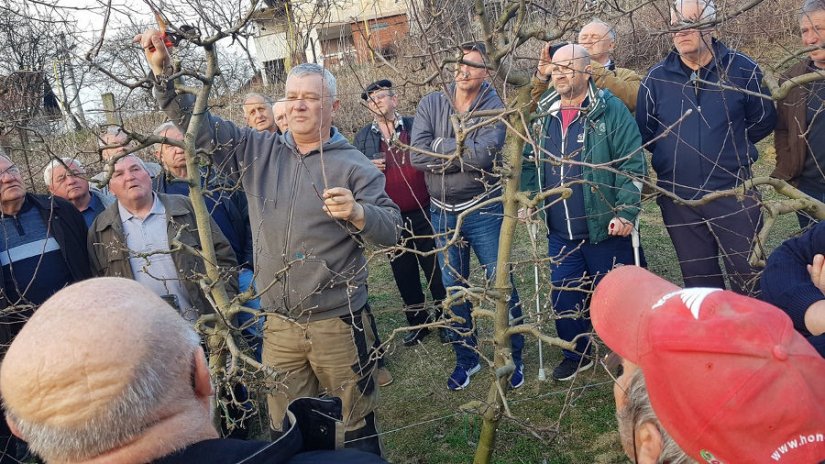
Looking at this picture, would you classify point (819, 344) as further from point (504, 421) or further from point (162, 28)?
point (504, 421)

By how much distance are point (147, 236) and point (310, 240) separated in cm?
128

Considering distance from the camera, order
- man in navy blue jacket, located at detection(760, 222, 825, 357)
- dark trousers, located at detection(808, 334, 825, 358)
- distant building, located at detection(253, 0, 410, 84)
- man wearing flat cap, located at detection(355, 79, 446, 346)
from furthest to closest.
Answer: man wearing flat cap, located at detection(355, 79, 446, 346) → distant building, located at detection(253, 0, 410, 84) → man in navy blue jacket, located at detection(760, 222, 825, 357) → dark trousers, located at detection(808, 334, 825, 358)

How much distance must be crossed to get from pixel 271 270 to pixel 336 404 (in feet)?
4.52

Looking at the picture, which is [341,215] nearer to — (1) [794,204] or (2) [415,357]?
(1) [794,204]

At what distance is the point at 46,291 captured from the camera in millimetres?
3621

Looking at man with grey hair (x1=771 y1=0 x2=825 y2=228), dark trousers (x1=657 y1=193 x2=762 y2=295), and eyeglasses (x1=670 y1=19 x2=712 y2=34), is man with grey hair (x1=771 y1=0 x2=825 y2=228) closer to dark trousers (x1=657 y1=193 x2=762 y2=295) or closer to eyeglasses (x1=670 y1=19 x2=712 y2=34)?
dark trousers (x1=657 y1=193 x2=762 y2=295)

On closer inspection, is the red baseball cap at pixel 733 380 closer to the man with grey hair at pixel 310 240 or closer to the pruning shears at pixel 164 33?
the man with grey hair at pixel 310 240

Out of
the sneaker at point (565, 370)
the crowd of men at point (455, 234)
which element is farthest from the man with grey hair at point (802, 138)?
the sneaker at point (565, 370)

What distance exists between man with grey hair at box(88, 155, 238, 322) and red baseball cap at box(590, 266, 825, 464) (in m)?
2.85

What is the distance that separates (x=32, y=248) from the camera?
3.67 meters

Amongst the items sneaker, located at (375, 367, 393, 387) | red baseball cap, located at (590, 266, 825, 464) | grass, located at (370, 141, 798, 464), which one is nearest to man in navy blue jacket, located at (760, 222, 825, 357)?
red baseball cap, located at (590, 266, 825, 464)

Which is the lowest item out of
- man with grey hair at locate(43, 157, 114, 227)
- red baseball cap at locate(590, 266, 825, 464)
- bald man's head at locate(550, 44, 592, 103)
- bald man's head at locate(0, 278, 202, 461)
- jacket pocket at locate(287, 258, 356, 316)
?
jacket pocket at locate(287, 258, 356, 316)

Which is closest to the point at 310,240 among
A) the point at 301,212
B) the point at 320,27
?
the point at 301,212

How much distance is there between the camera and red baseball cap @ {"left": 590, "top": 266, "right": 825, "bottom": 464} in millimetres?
1043
